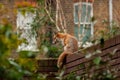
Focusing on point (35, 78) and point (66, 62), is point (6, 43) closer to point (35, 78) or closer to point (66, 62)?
point (35, 78)

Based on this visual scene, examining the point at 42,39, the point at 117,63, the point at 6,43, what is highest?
the point at 6,43

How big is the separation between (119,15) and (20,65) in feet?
41.9

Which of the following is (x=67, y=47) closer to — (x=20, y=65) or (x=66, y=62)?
(x=66, y=62)

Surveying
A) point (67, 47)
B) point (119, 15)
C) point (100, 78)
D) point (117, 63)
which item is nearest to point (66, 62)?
point (67, 47)

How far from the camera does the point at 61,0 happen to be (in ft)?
55.7

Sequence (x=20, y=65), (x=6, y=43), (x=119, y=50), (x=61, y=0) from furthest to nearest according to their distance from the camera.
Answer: (x=61, y=0) → (x=119, y=50) → (x=20, y=65) → (x=6, y=43)

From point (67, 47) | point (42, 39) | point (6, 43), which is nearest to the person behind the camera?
point (6, 43)

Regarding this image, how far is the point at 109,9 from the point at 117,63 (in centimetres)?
1194

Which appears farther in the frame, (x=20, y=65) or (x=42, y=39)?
(x=42, y=39)

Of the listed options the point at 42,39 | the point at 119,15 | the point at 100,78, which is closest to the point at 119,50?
the point at 100,78

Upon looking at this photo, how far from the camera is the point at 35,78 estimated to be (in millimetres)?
2531

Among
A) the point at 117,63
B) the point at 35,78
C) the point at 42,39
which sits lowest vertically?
the point at 42,39

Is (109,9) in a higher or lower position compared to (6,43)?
lower

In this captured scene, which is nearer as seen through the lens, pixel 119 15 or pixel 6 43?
pixel 6 43
